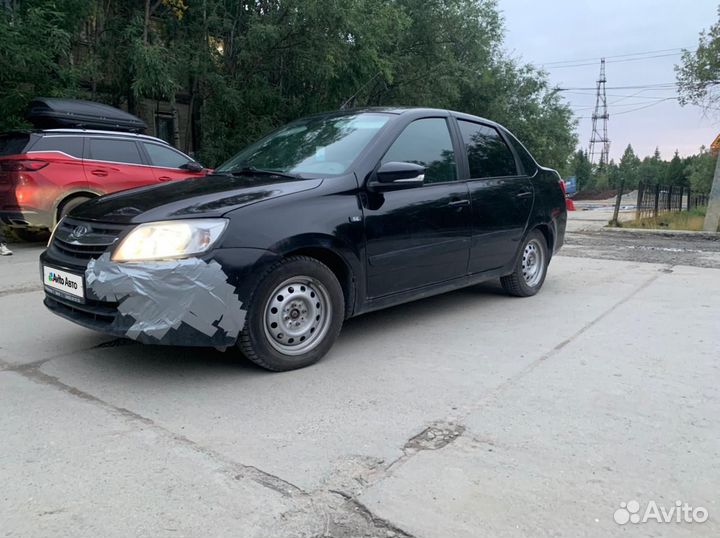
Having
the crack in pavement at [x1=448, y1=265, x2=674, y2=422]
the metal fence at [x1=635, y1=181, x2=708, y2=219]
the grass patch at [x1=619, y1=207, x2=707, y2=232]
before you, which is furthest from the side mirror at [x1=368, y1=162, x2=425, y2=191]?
the metal fence at [x1=635, y1=181, x2=708, y2=219]

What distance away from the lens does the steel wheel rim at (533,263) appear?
5.90 m

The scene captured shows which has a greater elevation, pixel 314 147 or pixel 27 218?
pixel 314 147

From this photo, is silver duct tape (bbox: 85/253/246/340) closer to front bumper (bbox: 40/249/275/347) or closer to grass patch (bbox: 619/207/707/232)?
front bumper (bbox: 40/249/275/347)

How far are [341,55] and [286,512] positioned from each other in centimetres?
1250

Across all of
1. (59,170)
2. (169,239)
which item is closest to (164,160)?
(59,170)

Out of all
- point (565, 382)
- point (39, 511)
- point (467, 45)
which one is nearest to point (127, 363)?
point (39, 511)

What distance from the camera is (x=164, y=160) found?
962cm

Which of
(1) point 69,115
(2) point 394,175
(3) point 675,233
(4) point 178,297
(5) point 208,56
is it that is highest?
(5) point 208,56

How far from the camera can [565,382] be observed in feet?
11.9

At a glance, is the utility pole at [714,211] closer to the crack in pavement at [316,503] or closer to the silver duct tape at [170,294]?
the silver duct tape at [170,294]

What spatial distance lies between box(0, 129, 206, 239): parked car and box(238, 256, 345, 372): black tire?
15.1ft

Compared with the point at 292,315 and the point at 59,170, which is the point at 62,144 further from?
the point at 292,315

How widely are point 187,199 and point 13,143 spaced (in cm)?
622

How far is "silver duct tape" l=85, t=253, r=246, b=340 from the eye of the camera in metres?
3.24
